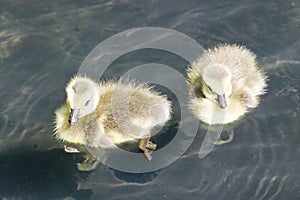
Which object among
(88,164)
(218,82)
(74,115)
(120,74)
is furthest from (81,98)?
(218,82)

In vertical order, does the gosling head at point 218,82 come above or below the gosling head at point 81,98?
above

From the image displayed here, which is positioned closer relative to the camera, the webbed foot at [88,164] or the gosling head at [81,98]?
the gosling head at [81,98]

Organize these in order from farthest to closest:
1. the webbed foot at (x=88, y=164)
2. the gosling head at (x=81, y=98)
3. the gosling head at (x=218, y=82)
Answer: the webbed foot at (x=88, y=164) → the gosling head at (x=218, y=82) → the gosling head at (x=81, y=98)

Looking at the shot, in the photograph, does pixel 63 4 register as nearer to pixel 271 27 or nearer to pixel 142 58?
pixel 142 58

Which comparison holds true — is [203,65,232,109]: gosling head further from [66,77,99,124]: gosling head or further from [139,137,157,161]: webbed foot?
[66,77,99,124]: gosling head

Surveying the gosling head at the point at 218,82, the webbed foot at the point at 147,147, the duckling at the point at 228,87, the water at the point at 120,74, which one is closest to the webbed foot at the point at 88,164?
the water at the point at 120,74

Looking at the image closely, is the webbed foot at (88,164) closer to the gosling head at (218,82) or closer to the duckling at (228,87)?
the duckling at (228,87)

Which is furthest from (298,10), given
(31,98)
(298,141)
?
(31,98)

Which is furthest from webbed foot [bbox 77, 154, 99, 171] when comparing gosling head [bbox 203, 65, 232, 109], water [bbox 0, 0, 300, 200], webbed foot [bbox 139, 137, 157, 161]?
gosling head [bbox 203, 65, 232, 109]
